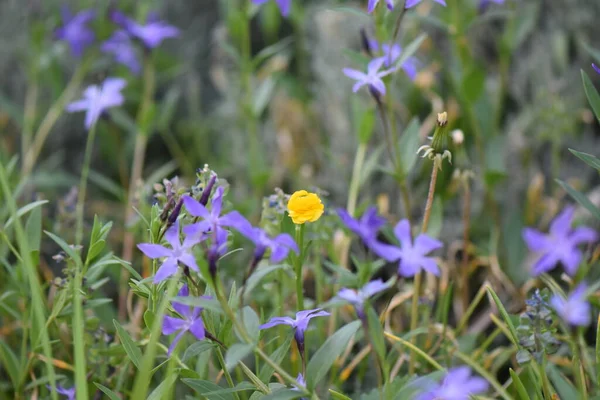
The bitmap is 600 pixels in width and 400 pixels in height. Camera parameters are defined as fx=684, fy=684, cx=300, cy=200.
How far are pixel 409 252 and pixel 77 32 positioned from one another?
1334 millimetres

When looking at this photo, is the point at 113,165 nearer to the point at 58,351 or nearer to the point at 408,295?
the point at 58,351

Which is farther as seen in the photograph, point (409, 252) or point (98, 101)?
point (98, 101)

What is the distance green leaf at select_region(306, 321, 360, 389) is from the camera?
2.57ft

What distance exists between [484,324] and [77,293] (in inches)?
32.0

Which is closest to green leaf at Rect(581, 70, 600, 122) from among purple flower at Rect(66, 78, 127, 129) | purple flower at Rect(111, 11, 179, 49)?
purple flower at Rect(66, 78, 127, 129)

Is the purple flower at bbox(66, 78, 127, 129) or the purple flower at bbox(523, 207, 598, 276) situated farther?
the purple flower at bbox(66, 78, 127, 129)

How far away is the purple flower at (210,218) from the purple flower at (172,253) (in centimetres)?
1

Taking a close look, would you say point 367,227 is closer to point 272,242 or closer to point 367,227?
point 367,227

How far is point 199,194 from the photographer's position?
0.85 metres

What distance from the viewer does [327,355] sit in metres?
0.80

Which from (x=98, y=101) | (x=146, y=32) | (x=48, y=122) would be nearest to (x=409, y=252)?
(x=98, y=101)

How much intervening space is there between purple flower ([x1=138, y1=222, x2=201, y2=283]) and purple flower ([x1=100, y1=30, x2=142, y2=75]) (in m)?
1.13

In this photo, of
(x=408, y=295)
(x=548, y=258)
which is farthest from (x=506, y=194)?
(x=548, y=258)

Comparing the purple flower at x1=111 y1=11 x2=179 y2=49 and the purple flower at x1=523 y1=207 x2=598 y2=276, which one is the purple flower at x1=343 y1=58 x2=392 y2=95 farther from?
the purple flower at x1=111 y1=11 x2=179 y2=49
